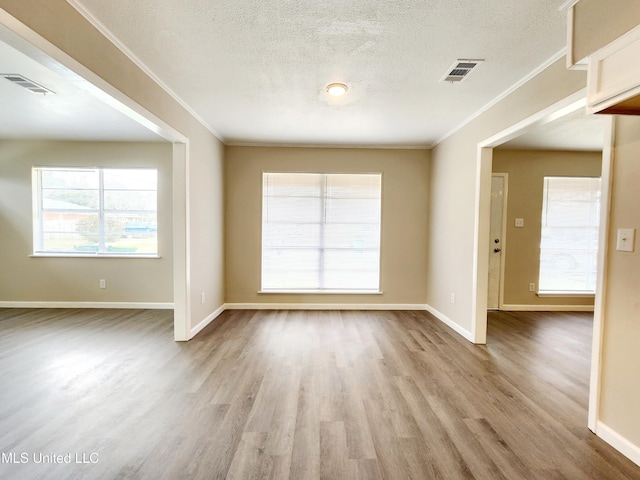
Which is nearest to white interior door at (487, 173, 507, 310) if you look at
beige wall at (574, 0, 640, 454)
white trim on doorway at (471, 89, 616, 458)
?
white trim on doorway at (471, 89, 616, 458)

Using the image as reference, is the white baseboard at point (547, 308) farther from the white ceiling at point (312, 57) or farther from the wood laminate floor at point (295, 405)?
the white ceiling at point (312, 57)

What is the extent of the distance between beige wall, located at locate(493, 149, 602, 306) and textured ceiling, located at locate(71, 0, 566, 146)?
2.03m

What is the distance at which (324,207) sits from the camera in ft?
14.7

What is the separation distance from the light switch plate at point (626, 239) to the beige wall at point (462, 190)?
0.98 metres

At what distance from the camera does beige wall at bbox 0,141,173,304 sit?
4.20 m

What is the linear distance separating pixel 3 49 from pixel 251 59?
178 cm

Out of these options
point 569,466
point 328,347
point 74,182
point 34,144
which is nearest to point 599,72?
point 569,466

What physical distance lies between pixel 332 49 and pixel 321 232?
2779mm

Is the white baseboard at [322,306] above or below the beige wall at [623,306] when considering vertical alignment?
below

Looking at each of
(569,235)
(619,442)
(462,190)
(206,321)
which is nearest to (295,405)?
(619,442)

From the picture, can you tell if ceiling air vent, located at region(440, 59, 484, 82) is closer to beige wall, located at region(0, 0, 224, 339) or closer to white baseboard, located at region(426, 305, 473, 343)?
beige wall, located at region(0, 0, 224, 339)

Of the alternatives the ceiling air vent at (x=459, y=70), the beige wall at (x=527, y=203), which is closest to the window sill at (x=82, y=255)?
the ceiling air vent at (x=459, y=70)

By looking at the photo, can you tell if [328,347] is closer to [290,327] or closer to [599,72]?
[290,327]

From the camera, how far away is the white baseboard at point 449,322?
3273mm
